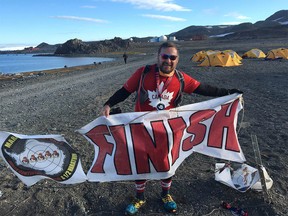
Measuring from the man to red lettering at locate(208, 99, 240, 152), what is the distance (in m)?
0.49

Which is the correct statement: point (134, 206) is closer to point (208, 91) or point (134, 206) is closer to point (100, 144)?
point (100, 144)

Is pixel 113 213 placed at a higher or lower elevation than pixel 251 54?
higher

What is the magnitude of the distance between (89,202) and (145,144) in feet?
4.65

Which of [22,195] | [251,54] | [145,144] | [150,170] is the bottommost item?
[251,54]

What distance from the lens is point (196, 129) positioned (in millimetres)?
4957

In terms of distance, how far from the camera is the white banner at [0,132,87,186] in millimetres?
4598

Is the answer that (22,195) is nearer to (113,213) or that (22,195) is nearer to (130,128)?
(113,213)

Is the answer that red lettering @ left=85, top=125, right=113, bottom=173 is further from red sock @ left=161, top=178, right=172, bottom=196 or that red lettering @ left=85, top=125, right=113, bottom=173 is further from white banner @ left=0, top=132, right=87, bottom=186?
red sock @ left=161, top=178, right=172, bottom=196

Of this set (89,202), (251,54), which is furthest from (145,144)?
(251,54)

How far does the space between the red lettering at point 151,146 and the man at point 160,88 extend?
1.07 ft

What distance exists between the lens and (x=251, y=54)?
128 feet

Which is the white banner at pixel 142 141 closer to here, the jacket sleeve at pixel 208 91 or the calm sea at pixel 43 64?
the jacket sleeve at pixel 208 91

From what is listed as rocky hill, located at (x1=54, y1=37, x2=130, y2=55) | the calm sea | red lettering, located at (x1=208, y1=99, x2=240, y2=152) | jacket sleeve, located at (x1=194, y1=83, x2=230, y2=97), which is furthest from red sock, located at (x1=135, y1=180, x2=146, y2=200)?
rocky hill, located at (x1=54, y1=37, x2=130, y2=55)

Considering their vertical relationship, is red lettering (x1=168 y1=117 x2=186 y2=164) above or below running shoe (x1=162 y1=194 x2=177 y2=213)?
above
